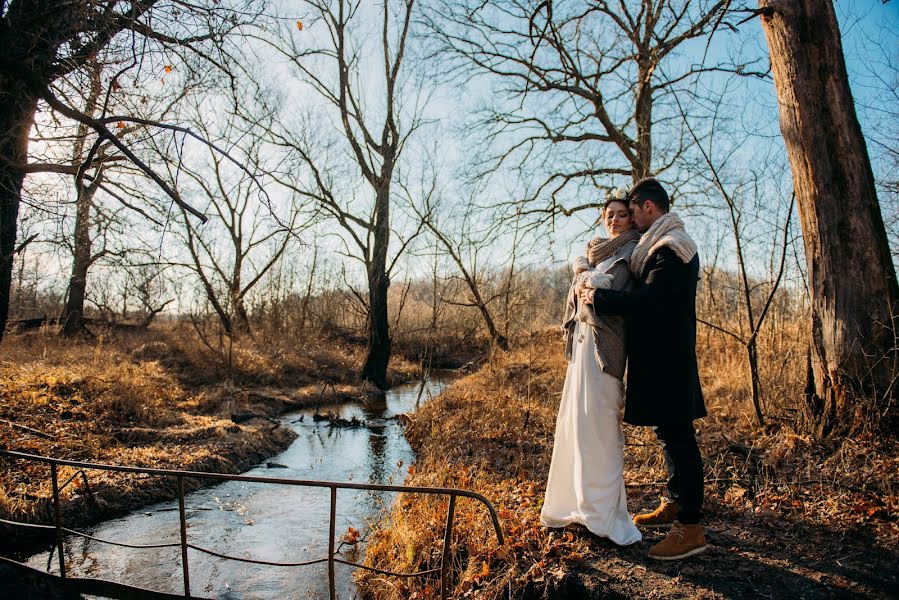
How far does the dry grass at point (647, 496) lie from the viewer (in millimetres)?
3748

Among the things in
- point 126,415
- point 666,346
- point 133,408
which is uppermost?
point 666,346

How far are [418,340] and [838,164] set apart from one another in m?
17.8

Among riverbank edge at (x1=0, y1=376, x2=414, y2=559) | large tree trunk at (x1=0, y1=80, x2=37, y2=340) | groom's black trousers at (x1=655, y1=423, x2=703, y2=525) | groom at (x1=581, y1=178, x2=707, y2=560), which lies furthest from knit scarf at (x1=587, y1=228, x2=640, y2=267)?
large tree trunk at (x1=0, y1=80, x2=37, y2=340)

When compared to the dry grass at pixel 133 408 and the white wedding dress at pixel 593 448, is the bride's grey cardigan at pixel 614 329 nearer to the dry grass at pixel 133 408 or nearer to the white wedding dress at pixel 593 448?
the white wedding dress at pixel 593 448

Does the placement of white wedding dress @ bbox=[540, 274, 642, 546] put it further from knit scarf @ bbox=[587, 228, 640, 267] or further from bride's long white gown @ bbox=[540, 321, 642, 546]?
knit scarf @ bbox=[587, 228, 640, 267]

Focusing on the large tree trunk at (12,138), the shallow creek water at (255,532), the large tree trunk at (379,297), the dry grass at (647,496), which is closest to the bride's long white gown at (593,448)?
the dry grass at (647,496)

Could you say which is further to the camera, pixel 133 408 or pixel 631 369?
pixel 133 408

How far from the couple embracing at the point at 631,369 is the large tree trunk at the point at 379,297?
13.4m

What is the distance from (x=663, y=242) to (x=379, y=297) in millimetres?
14645

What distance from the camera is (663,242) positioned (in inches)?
130

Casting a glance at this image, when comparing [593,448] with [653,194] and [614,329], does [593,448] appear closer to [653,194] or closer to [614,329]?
[614,329]

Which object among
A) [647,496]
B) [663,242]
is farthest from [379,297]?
[663,242]

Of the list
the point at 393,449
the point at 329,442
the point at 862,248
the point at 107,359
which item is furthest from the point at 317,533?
the point at 107,359

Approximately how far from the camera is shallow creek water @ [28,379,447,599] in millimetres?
4969
